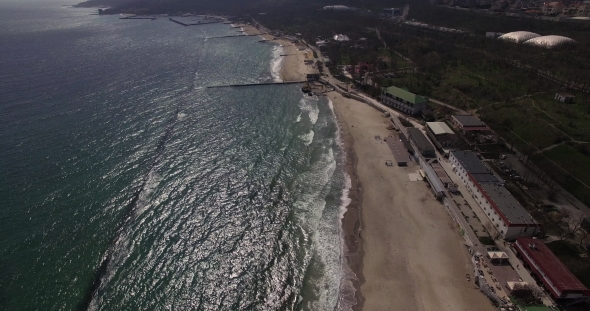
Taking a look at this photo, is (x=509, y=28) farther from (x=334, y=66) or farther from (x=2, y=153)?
(x=2, y=153)

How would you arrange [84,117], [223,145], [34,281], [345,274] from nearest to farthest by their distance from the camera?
[34,281] < [345,274] < [223,145] < [84,117]

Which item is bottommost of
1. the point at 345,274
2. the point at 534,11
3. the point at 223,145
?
the point at 345,274

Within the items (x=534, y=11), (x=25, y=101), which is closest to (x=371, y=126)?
(x=25, y=101)

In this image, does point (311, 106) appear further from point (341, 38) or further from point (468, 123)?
point (341, 38)

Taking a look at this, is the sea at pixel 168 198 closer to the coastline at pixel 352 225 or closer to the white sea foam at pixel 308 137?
the white sea foam at pixel 308 137

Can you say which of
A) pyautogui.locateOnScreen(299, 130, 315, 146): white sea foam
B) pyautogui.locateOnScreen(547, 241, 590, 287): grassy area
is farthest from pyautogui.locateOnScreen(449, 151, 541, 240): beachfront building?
pyautogui.locateOnScreen(299, 130, 315, 146): white sea foam

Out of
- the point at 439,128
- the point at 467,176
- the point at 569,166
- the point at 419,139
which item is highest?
the point at 439,128

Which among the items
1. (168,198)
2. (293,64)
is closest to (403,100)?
(293,64)
